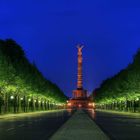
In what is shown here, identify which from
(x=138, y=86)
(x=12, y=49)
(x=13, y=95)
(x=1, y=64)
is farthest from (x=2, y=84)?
(x=12, y=49)

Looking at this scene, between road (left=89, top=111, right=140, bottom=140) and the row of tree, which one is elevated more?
the row of tree

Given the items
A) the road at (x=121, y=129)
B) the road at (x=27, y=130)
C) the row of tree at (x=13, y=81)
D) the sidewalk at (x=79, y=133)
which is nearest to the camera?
the sidewalk at (x=79, y=133)

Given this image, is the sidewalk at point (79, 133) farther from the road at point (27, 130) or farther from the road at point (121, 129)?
the road at point (27, 130)

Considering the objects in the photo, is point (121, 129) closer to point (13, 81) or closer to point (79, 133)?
point (79, 133)

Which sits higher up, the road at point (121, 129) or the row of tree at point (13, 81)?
the row of tree at point (13, 81)

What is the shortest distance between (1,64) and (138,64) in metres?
45.6

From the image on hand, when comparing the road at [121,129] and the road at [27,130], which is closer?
the road at [27,130]

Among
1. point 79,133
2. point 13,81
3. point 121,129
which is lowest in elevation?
point 79,133

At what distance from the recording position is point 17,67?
399ft

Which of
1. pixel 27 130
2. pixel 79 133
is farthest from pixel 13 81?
pixel 79 133

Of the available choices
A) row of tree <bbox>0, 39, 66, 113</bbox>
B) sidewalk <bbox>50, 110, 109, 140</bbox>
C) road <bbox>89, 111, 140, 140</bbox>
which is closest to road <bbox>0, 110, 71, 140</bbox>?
sidewalk <bbox>50, 110, 109, 140</bbox>

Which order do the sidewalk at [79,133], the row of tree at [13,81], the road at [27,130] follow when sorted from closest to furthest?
the sidewalk at [79,133] < the road at [27,130] < the row of tree at [13,81]

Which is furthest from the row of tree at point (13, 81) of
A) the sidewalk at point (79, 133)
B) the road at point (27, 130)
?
the sidewalk at point (79, 133)

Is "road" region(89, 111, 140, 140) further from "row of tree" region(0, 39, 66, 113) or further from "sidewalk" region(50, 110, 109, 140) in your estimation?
"row of tree" region(0, 39, 66, 113)
